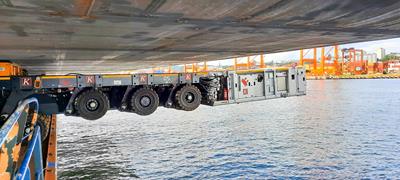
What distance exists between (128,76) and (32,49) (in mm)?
7510

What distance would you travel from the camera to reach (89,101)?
1105cm

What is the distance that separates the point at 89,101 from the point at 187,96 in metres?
3.49

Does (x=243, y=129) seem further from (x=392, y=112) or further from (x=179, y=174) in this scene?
(x=392, y=112)

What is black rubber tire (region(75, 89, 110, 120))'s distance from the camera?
11.0 meters

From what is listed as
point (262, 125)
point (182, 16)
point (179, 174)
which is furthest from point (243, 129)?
point (182, 16)

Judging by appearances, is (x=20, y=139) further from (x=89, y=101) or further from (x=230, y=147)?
(x=230, y=147)

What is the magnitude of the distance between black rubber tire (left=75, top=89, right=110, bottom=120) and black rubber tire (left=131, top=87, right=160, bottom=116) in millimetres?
936

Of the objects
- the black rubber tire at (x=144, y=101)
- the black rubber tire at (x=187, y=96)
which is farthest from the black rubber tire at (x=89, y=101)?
the black rubber tire at (x=187, y=96)

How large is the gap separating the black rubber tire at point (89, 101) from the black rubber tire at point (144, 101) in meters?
0.94

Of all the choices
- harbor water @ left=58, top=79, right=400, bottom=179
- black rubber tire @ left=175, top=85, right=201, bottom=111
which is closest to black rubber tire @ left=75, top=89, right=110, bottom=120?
black rubber tire @ left=175, top=85, right=201, bottom=111

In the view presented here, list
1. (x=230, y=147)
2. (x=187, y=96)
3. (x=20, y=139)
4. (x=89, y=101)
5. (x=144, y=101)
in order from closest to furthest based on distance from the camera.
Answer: (x=20, y=139) < (x=89, y=101) < (x=144, y=101) < (x=187, y=96) < (x=230, y=147)

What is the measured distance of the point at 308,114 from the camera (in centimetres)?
3422

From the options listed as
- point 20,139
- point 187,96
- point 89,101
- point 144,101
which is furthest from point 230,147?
point 20,139

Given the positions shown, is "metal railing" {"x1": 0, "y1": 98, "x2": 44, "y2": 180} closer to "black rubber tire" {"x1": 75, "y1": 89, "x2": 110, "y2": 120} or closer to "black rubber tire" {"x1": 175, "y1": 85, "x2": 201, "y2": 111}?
"black rubber tire" {"x1": 75, "y1": 89, "x2": 110, "y2": 120}
